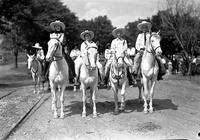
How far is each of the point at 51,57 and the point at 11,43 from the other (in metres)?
45.5

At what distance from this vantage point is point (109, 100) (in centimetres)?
1583

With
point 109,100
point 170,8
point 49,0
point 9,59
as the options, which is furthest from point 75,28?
point 109,100

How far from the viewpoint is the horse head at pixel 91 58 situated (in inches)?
444

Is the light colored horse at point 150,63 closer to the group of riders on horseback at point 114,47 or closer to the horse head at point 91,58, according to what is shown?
the group of riders on horseback at point 114,47

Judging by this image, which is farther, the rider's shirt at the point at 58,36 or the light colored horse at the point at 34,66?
the light colored horse at the point at 34,66

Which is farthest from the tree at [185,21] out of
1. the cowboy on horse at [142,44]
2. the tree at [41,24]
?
the cowboy on horse at [142,44]

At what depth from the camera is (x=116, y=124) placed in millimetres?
10531

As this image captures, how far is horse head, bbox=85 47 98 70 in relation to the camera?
11.3m

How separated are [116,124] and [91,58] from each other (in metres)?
2.68

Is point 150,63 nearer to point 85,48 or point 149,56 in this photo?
point 149,56

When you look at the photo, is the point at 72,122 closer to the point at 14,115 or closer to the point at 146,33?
the point at 14,115

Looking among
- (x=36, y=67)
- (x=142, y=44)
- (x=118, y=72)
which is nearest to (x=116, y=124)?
(x=118, y=72)

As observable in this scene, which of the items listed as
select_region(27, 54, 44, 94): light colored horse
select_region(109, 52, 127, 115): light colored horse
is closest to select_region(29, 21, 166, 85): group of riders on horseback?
select_region(109, 52, 127, 115): light colored horse

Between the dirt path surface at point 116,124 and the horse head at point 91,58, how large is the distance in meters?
2.06
